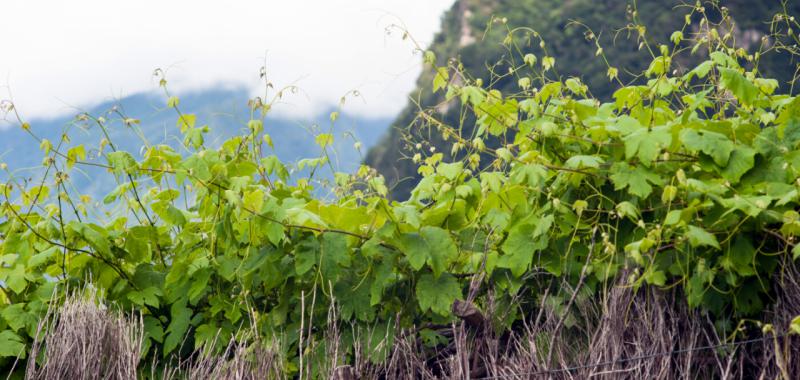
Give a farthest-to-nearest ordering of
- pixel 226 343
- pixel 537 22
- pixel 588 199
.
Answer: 1. pixel 537 22
2. pixel 226 343
3. pixel 588 199

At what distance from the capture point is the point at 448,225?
3.47 meters

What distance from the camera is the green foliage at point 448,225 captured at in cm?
305

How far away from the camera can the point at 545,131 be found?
124 inches

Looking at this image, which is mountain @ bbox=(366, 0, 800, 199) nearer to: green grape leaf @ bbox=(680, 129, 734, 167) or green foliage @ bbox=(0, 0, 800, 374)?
green foliage @ bbox=(0, 0, 800, 374)

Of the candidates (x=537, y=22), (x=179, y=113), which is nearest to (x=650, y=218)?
(x=179, y=113)

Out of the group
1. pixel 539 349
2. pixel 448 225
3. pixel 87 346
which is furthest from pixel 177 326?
pixel 539 349

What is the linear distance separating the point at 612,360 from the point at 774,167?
2.95 ft

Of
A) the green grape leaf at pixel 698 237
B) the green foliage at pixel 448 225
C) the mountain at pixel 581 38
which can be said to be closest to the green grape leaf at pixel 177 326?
the green foliage at pixel 448 225

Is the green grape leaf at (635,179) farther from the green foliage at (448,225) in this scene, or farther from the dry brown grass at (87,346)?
the dry brown grass at (87,346)

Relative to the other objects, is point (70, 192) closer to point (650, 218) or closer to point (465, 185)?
point (465, 185)

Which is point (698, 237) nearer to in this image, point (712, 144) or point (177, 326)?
point (712, 144)

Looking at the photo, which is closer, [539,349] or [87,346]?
[539,349]

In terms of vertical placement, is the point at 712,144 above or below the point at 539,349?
above

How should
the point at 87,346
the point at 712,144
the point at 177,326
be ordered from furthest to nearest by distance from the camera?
the point at 177,326
the point at 87,346
the point at 712,144
